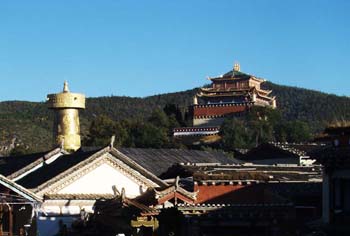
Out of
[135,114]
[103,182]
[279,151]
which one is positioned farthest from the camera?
[135,114]

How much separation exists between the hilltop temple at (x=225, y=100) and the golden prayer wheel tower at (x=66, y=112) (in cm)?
3213

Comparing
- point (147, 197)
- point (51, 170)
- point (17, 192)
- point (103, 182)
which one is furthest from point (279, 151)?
point (17, 192)

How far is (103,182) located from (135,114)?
115399mm

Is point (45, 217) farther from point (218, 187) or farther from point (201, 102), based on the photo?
point (201, 102)

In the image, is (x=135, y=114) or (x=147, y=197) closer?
(x=147, y=197)

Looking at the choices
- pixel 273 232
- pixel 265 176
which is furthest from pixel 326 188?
pixel 265 176

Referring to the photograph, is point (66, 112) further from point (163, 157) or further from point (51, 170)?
point (51, 170)

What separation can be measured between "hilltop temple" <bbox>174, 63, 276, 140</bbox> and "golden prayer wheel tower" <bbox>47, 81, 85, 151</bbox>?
105ft

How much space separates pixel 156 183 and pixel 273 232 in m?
7.29

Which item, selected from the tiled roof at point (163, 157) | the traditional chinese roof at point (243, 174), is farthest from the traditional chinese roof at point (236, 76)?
the traditional chinese roof at point (243, 174)

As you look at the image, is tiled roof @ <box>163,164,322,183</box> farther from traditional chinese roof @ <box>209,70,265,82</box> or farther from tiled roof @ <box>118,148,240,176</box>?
traditional chinese roof @ <box>209,70,265,82</box>

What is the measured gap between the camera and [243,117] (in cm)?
9638

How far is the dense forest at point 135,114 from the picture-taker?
282 ft

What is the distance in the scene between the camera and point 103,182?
107 feet
